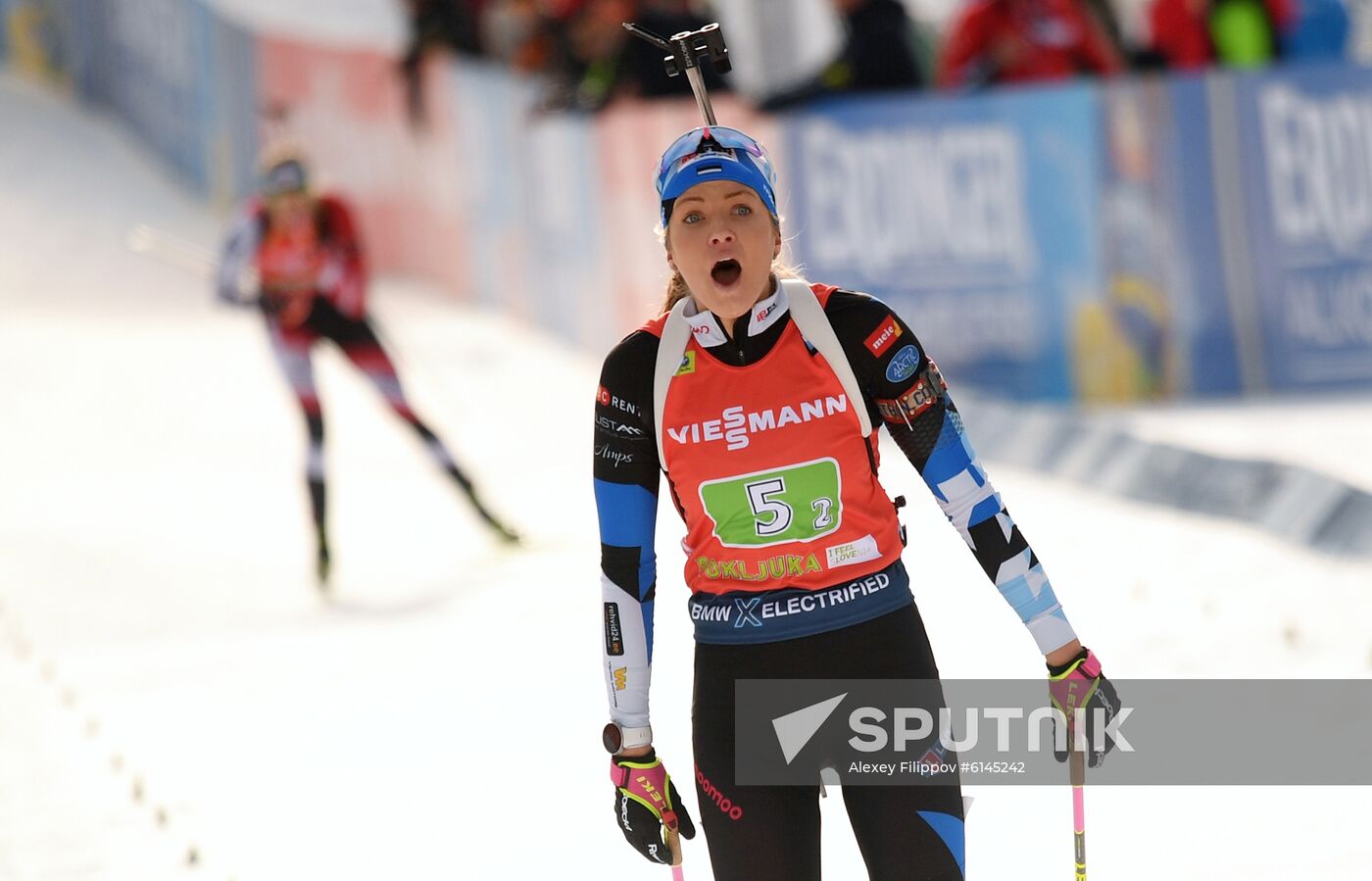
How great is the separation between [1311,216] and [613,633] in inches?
350

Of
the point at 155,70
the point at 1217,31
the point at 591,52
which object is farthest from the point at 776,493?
the point at 155,70

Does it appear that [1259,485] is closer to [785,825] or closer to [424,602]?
[424,602]

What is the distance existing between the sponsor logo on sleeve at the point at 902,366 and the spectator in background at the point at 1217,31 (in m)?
9.31

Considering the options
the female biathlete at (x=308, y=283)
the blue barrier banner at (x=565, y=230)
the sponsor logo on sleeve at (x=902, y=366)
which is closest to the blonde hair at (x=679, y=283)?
the sponsor logo on sleeve at (x=902, y=366)

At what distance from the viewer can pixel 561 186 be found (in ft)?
51.9

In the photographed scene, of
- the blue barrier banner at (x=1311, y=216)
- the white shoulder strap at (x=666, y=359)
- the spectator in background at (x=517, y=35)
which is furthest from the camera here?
the spectator in background at (x=517, y=35)

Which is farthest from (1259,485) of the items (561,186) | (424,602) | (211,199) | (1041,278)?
(211,199)

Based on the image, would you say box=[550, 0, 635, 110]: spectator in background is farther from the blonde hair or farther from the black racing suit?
the black racing suit

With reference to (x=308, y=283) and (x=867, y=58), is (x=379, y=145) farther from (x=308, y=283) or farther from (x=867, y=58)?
(x=308, y=283)

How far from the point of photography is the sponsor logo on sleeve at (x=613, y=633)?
3.93m

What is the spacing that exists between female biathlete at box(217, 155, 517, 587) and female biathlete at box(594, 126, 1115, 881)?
7576mm

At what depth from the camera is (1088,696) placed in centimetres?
374

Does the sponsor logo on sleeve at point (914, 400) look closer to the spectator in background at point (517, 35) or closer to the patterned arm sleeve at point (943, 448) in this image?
the patterned arm sleeve at point (943, 448)

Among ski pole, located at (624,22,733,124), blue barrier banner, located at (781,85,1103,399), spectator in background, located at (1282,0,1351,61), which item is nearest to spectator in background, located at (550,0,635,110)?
blue barrier banner, located at (781,85,1103,399)
